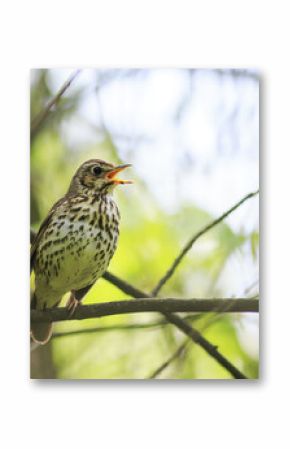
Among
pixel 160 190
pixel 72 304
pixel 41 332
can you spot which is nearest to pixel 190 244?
pixel 160 190

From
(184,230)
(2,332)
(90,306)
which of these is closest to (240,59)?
(184,230)

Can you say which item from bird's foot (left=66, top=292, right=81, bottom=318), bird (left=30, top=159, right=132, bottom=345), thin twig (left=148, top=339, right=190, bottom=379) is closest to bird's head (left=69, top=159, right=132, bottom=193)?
bird (left=30, top=159, right=132, bottom=345)

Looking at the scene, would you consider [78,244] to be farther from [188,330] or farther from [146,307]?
[188,330]

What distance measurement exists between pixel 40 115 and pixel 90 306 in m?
0.71

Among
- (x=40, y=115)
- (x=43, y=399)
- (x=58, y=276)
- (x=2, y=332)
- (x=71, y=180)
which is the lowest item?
(x=43, y=399)

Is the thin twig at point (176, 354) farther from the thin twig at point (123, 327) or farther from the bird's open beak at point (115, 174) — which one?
the bird's open beak at point (115, 174)

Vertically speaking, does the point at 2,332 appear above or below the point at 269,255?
below

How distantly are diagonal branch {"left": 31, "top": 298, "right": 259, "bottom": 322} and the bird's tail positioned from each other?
0.06ft

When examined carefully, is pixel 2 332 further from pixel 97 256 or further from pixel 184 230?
pixel 184 230

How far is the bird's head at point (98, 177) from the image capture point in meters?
2.42

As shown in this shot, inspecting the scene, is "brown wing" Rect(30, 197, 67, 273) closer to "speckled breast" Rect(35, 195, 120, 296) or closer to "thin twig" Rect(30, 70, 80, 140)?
"speckled breast" Rect(35, 195, 120, 296)

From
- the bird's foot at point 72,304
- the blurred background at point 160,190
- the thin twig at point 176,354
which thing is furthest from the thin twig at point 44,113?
the thin twig at point 176,354

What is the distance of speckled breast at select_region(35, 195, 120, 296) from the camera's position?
92.7 inches

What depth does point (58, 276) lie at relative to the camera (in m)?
2.40
